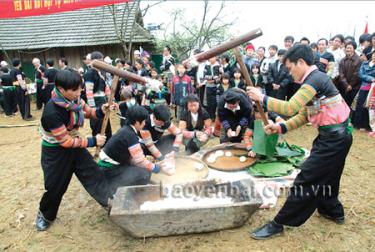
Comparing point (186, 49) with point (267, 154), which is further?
point (186, 49)

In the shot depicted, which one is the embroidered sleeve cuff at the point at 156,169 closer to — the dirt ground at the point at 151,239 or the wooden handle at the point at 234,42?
the dirt ground at the point at 151,239

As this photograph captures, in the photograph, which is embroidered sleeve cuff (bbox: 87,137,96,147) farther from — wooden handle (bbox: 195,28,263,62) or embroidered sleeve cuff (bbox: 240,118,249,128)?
embroidered sleeve cuff (bbox: 240,118,249,128)

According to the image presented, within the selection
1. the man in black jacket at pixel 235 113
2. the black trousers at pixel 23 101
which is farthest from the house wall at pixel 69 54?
the man in black jacket at pixel 235 113

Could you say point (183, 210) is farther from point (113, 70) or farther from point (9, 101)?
point (9, 101)

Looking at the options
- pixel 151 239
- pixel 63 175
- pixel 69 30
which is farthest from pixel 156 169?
pixel 69 30

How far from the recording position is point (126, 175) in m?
3.41

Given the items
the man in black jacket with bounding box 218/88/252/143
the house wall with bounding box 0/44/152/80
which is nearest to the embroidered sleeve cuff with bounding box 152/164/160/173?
the man in black jacket with bounding box 218/88/252/143

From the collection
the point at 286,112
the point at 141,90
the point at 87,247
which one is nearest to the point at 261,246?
the point at 286,112

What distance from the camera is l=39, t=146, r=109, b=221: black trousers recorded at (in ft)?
9.87

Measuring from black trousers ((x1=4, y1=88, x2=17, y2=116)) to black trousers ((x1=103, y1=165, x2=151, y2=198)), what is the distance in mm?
7944

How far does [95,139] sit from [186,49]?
36.8ft

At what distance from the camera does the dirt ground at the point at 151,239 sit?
112 inches

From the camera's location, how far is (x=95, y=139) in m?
3.16

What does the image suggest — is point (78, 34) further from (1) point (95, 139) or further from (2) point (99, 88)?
(1) point (95, 139)
